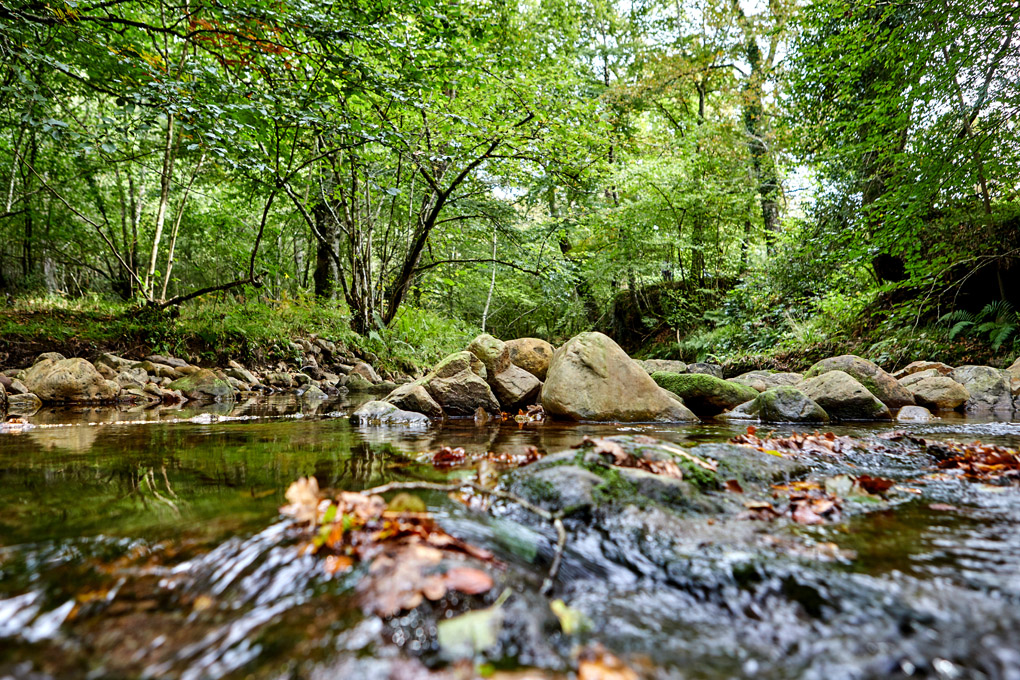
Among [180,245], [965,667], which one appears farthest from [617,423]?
[180,245]

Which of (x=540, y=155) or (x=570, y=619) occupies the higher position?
(x=540, y=155)

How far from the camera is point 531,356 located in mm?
7070

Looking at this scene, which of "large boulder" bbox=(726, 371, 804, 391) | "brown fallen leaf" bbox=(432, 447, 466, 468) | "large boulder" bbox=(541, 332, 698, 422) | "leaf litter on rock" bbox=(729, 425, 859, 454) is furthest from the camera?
"large boulder" bbox=(726, 371, 804, 391)

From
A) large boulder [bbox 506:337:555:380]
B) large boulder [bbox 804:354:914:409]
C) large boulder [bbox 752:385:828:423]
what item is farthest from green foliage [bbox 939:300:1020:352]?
large boulder [bbox 506:337:555:380]

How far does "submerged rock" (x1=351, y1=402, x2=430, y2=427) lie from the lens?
5.06 meters

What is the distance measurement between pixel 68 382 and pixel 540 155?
7.95 meters

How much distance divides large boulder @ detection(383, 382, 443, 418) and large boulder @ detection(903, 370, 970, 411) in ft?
22.4

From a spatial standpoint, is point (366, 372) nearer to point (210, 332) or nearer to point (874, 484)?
point (210, 332)

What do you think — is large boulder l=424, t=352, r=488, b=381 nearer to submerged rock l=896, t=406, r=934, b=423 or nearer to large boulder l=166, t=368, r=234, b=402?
large boulder l=166, t=368, r=234, b=402

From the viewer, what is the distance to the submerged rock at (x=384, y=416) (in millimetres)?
5062

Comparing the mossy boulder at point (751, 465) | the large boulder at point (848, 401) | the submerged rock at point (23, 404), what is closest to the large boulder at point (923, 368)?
the large boulder at point (848, 401)

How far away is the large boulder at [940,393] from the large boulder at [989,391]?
111mm

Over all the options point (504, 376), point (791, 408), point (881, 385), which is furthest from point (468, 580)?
point (881, 385)

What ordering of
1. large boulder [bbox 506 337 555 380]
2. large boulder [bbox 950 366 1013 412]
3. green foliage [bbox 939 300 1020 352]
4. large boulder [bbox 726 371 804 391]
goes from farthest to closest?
large boulder [bbox 726 371 804 391] < green foliage [bbox 939 300 1020 352] < large boulder [bbox 506 337 555 380] < large boulder [bbox 950 366 1013 412]
